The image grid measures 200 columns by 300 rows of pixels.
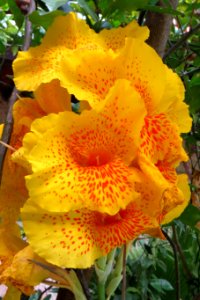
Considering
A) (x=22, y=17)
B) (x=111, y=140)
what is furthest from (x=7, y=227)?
(x=22, y=17)

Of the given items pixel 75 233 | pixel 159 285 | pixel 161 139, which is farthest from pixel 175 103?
pixel 159 285

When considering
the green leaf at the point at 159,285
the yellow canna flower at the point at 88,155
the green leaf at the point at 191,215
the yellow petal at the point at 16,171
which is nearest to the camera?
the yellow canna flower at the point at 88,155

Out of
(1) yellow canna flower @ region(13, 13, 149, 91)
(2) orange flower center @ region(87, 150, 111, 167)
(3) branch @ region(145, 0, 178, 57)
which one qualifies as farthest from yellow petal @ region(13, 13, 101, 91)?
(3) branch @ region(145, 0, 178, 57)

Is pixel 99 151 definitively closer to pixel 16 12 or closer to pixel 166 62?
pixel 16 12

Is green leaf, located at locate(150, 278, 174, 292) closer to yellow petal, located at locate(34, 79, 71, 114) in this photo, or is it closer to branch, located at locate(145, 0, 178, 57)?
branch, located at locate(145, 0, 178, 57)

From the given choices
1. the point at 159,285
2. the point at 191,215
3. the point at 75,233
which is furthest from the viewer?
the point at 159,285

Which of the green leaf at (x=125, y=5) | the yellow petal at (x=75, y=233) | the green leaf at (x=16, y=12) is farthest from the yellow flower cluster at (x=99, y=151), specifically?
the green leaf at (x=16, y=12)

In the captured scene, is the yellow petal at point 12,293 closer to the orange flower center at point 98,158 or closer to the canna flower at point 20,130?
the canna flower at point 20,130
